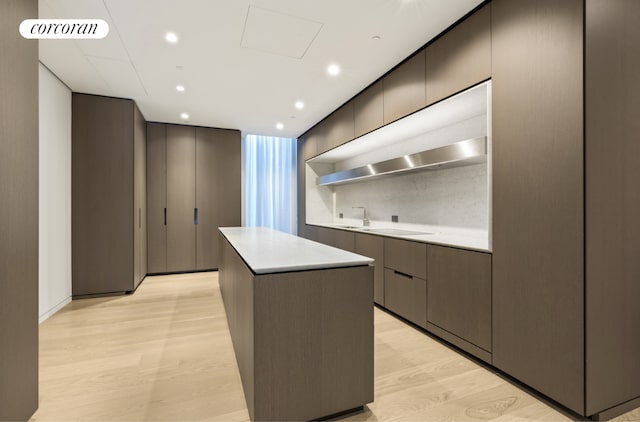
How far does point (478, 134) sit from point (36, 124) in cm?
326

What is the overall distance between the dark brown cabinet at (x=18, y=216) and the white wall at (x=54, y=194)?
1.78 m

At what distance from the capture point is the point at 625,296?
1547mm

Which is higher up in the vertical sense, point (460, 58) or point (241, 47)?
point (241, 47)

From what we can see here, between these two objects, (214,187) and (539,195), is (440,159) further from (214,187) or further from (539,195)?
(214,187)

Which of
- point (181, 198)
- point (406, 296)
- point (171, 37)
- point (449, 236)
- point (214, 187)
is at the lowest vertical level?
point (406, 296)

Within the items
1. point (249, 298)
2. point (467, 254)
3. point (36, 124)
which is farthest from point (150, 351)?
point (467, 254)

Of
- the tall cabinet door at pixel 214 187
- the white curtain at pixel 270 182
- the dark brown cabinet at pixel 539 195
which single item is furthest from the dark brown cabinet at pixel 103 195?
the dark brown cabinet at pixel 539 195

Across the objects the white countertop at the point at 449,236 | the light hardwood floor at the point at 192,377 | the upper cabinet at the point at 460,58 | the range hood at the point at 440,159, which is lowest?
the light hardwood floor at the point at 192,377

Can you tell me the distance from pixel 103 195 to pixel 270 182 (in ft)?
10.2

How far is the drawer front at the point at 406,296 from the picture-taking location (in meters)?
2.55

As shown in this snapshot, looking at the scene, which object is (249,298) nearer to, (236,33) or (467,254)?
(467,254)

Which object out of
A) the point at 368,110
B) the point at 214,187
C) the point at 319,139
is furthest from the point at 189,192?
the point at 368,110

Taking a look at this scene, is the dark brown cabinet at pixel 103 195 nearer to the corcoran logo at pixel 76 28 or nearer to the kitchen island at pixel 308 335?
the corcoran logo at pixel 76 28

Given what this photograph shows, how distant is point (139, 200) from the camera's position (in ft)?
14.0
